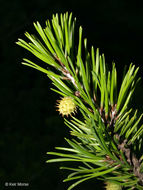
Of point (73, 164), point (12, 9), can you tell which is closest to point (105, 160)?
point (73, 164)

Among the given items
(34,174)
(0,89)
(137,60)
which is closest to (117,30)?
(137,60)

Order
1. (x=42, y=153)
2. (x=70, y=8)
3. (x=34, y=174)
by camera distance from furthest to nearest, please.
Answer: (x=70, y=8), (x=42, y=153), (x=34, y=174)

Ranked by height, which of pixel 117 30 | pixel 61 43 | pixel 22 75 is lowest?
pixel 61 43

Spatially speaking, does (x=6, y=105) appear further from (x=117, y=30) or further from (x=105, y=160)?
(x=105, y=160)

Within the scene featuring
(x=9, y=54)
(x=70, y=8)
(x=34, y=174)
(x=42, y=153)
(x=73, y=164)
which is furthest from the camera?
(x=70, y=8)

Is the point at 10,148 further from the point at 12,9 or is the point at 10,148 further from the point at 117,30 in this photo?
the point at 117,30

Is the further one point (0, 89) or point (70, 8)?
point (70, 8)

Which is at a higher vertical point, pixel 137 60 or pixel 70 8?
pixel 70 8
